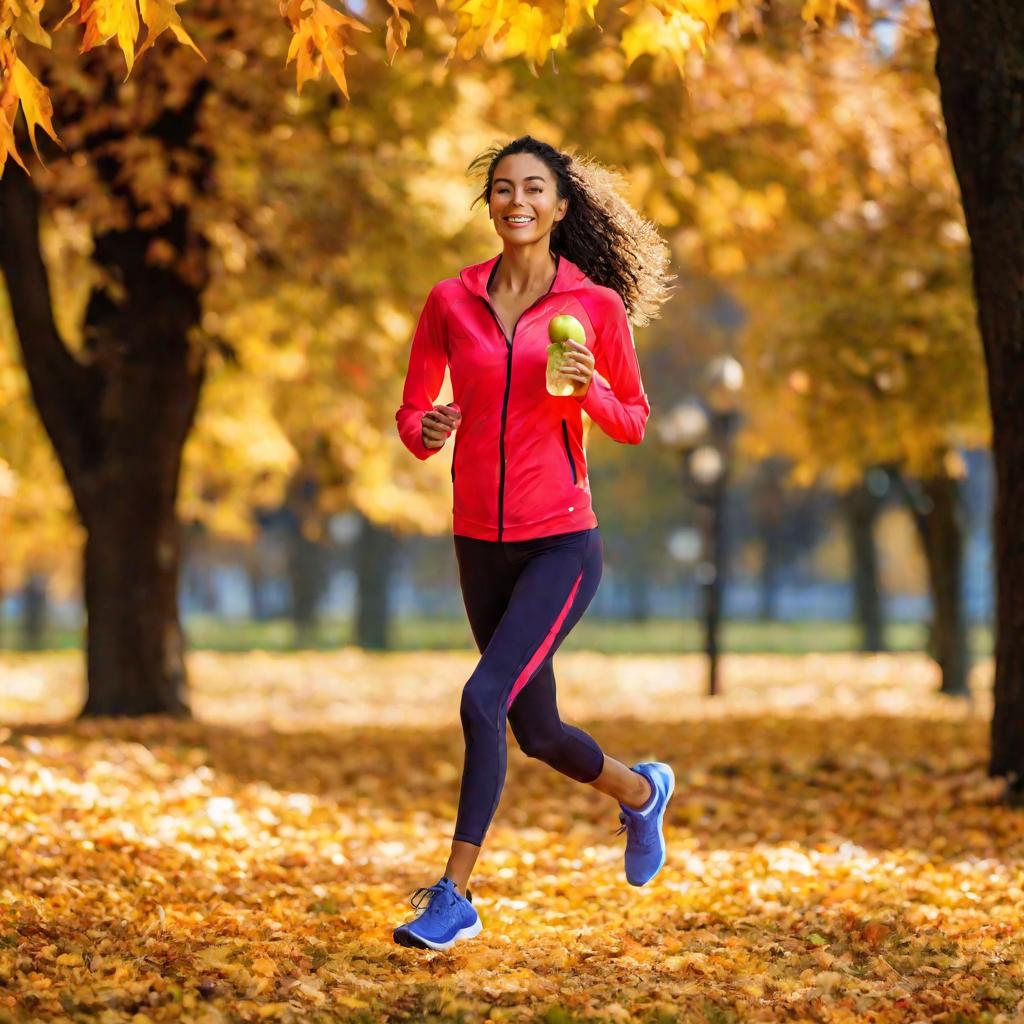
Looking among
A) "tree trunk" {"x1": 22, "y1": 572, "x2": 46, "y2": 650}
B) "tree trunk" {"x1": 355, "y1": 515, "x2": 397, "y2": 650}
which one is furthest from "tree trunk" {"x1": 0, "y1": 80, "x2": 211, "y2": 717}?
"tree trunk" {"x1": 22, "y1": 572, "x2": 46, "y2": 650}

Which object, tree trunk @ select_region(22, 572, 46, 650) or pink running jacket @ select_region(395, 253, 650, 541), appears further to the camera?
tree trunk @ select_region(22, 572, 46, 650)

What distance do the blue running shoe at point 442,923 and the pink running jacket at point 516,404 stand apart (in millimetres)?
1081

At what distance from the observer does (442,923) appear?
4.80m

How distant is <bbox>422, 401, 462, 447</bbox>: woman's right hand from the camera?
4762 mm

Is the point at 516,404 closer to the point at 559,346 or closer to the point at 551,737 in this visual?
the point at 559,346

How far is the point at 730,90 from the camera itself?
12.5m

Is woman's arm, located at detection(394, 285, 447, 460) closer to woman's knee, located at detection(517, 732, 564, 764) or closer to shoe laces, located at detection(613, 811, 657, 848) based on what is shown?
woman's knee, located at detection(517, 732, 564, 764)

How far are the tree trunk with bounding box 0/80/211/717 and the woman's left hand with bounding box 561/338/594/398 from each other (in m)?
7.66

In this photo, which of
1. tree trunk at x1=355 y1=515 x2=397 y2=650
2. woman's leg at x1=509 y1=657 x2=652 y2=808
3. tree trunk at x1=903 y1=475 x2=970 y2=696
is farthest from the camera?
tree trunk at x1=355 y1=515 x2=397 y2=650

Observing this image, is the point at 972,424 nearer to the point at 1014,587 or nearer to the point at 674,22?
the point at 1014,587

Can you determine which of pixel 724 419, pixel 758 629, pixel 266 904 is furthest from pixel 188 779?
pixel 758 629

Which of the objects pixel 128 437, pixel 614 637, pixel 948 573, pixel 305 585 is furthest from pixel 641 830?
pixel 614 637

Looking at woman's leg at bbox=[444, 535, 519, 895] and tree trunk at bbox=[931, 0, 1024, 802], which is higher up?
tree trunk at bbox=[931, 0, 1024, 802]

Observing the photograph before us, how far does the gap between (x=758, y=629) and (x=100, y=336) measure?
131 feet
